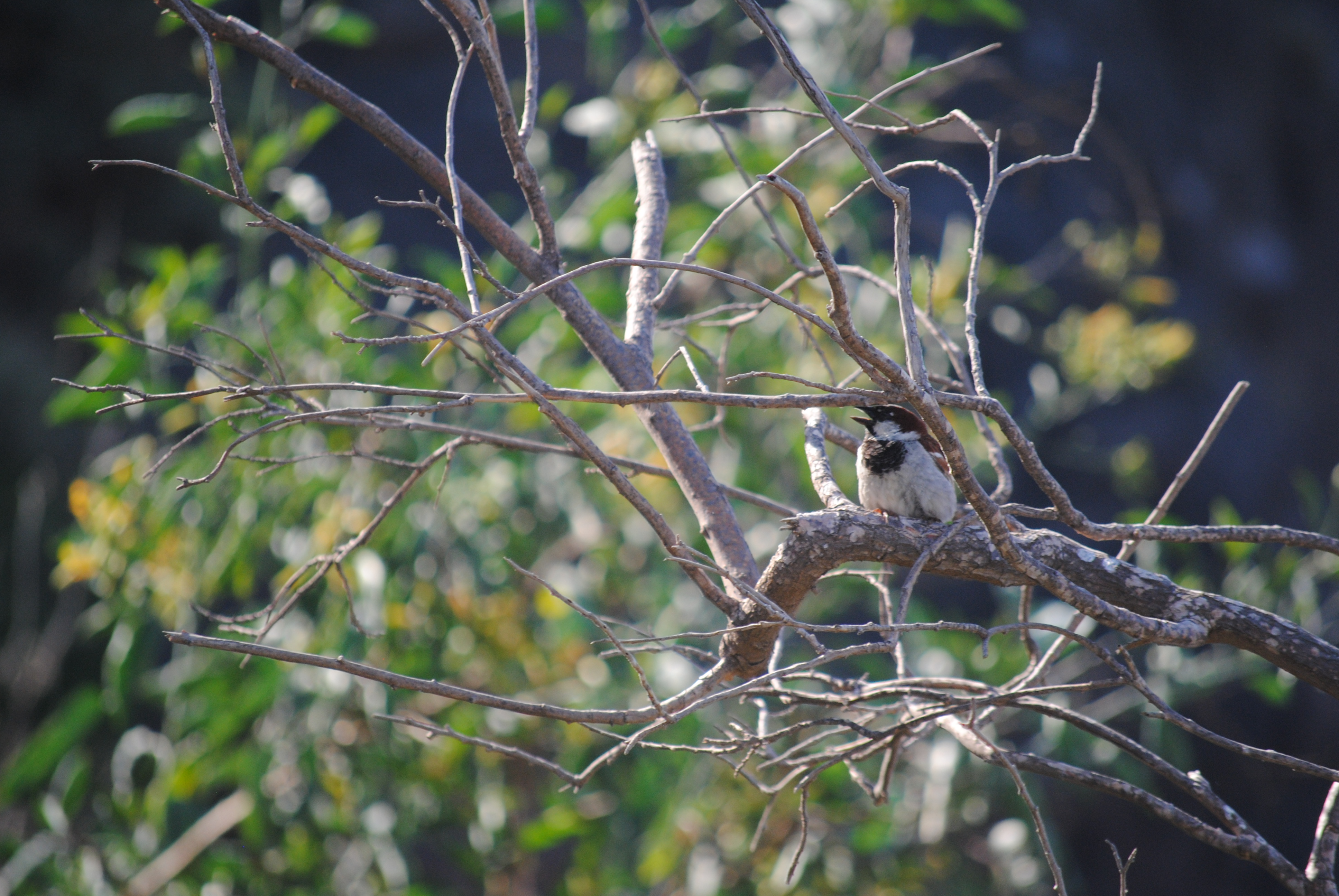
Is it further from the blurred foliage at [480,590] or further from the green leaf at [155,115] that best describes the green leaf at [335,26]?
the green leaf at [155,115]

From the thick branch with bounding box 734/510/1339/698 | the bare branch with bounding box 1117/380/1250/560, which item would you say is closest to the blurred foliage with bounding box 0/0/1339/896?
the bare branch with bounding box 1117/380/1250/560

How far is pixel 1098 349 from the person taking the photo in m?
3.66

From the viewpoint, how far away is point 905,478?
2154 millimetres

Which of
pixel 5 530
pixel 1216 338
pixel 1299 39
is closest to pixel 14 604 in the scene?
pixel 5 530

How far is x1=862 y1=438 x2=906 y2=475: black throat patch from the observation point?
218cm

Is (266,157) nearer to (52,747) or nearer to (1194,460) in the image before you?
(52,747)

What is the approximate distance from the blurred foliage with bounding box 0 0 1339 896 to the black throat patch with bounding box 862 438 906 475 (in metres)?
0.86

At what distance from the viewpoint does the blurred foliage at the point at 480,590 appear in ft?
9.31

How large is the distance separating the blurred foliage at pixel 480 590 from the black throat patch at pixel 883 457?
33.9 inches

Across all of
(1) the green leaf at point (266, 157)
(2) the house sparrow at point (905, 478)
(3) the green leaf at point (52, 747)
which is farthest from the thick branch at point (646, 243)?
(3) the green leaf at point (52, 747)

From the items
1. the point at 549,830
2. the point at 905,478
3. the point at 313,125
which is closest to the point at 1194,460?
the point at 905,478

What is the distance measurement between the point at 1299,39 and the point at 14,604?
10335mm

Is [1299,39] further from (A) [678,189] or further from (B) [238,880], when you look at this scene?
(B) [238,880]

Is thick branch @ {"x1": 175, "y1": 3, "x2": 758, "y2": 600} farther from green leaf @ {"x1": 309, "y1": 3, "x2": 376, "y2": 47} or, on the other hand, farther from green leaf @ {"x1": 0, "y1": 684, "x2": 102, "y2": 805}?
green leaf @ {"x1": 0, "y1": 684, "x2": 102, "y2": 805}
